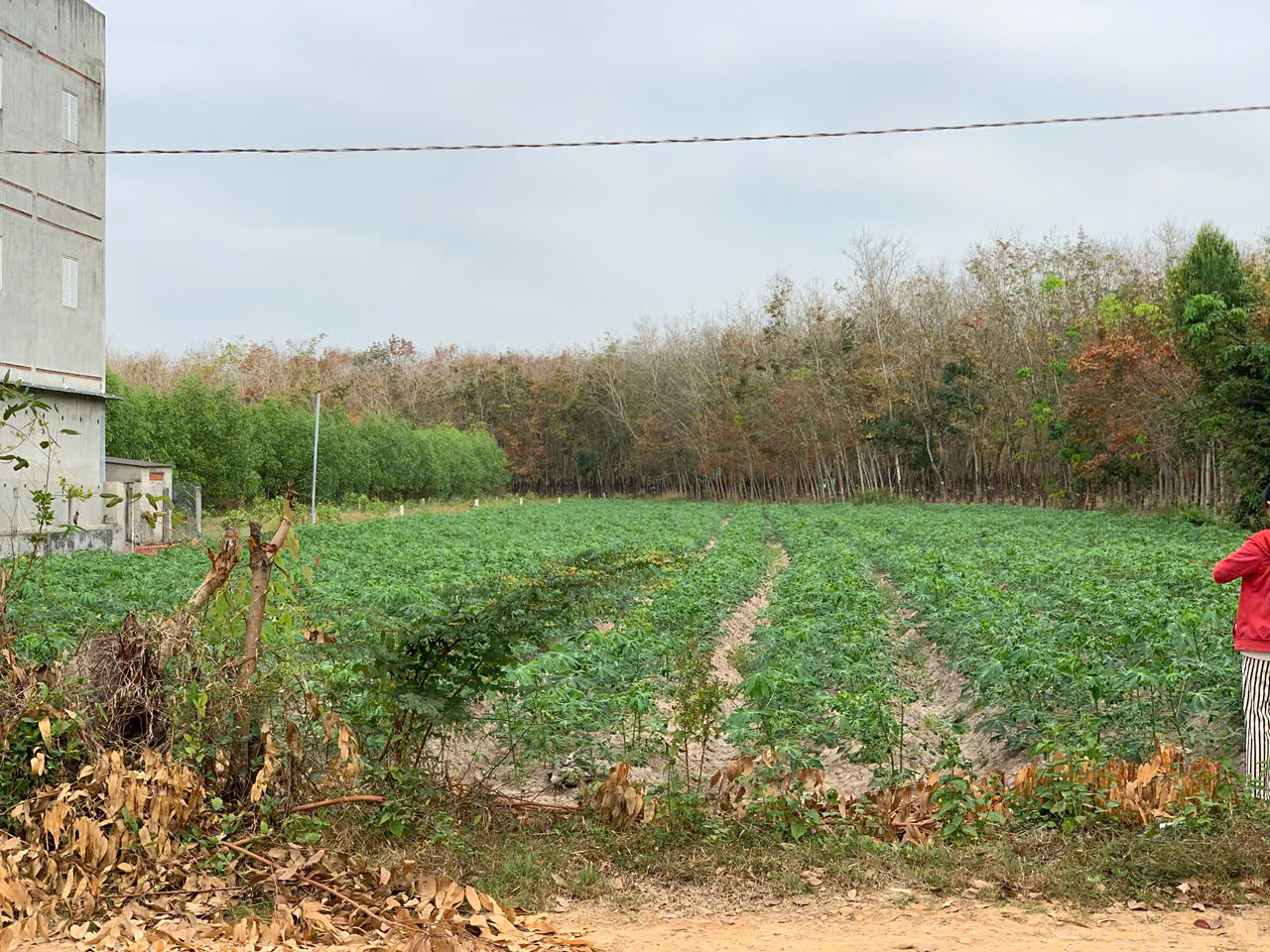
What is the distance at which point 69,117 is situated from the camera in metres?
23.6

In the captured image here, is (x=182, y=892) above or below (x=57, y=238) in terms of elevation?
below

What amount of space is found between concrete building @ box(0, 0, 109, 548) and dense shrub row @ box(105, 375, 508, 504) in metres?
7.61

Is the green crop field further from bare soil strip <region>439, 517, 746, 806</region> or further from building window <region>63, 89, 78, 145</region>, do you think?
building window <region>63, 89, 78, 145</region>

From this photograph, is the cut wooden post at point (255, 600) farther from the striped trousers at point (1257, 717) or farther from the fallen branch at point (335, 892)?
the striped trousers at point (1257, 717)

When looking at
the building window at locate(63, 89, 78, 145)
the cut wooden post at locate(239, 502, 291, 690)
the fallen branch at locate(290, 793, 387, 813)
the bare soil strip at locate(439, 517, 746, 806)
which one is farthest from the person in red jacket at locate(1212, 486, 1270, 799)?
the building window at locate(63, 89, 78, 145)

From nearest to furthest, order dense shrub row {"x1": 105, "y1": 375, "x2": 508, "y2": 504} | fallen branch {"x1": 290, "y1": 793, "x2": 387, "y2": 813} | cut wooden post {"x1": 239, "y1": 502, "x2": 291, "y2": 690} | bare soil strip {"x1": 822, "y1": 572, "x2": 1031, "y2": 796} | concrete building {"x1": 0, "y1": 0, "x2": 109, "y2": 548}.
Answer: fallen branch {"x1": 290, "y1": 793, "x2": 387, "y2": 813}
cut wooden post {"x1": 239, "y1": 502, "x2": 291, "y2": 690}
bare soil strip {"x1": 822, "y1": 572, "x2": 1031, "y2": 796}
concrete building {"x1": 0, "y1": 0, "x2": 109, "y2": 548}
dense shrub row {"x1": 105, "y1": 375, "x2": 508, "y2": 504}

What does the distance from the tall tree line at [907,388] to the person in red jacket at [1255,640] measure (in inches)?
947

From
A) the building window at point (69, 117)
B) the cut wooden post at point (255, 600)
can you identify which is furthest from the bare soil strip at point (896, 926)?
the building window at point (69, 117)

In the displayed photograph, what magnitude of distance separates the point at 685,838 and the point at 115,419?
111 ft

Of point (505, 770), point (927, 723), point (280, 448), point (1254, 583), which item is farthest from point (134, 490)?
point (1254, 583)

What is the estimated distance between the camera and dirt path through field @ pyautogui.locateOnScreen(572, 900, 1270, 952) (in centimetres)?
466

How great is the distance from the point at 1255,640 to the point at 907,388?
168 feet

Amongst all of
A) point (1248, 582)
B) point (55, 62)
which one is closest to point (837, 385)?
point (55, 62)

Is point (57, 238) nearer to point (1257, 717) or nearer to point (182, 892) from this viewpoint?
point (182, 892)
